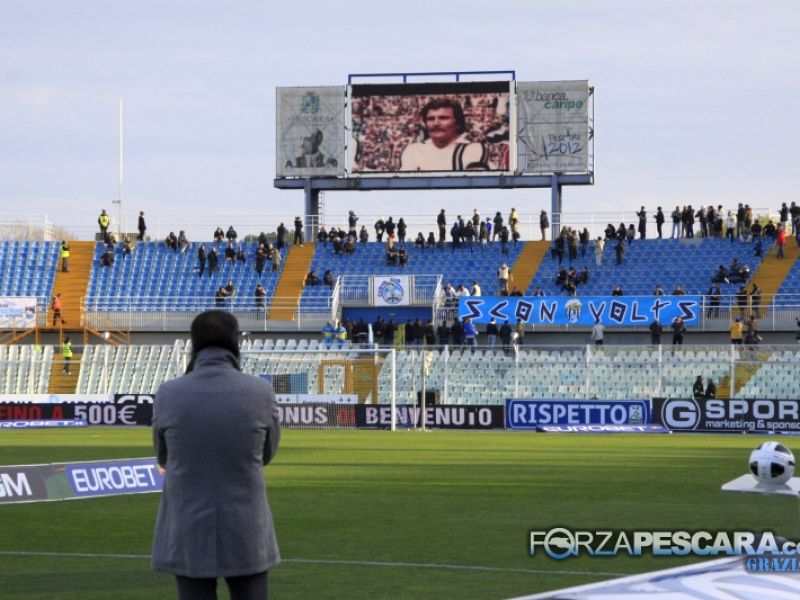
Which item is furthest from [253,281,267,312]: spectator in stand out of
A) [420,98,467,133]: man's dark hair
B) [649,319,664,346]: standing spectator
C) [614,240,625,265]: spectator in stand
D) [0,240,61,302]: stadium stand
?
[649,319,664,346]: standing spectator

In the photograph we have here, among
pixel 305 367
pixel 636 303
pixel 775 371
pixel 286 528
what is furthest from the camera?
pixel 636 303

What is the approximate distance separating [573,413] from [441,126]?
84.0ft

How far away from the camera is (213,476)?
613 cm

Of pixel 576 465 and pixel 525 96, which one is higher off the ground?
pixel 525 96

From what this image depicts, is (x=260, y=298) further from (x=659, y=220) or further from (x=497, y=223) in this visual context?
(x=659, y=220)

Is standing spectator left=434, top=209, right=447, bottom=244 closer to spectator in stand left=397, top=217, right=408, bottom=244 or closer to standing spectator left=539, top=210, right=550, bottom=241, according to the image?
spectator in stand left=397, top=217, right=408, bottom=244

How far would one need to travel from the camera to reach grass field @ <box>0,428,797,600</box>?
37.3 feet

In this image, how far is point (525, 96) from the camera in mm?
61875

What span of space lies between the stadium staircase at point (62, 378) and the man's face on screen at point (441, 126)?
71.4 feet

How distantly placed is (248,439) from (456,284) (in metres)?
50.7

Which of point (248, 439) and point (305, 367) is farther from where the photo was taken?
point (305, 367)

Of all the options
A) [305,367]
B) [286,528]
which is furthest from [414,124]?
[286,528]

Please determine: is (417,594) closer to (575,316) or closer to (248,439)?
(248,439)

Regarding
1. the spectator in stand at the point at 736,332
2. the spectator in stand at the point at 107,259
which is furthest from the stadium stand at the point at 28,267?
the spectator in stand at the point at 736,332
